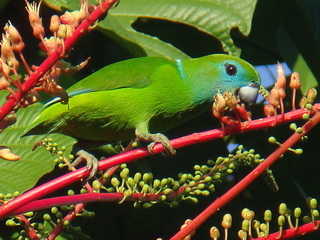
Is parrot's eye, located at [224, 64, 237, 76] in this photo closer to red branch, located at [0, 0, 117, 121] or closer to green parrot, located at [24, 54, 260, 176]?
green parrot, located at [24, 54, 260, 176]

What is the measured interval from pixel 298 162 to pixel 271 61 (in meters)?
0.45

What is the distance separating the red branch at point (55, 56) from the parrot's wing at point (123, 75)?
1.10 m

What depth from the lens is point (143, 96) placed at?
222 cm

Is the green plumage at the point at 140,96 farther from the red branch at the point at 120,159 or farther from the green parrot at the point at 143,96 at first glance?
the red branch at the point at 120,159

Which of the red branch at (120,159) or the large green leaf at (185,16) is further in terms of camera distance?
the large green leaf at (185,16)

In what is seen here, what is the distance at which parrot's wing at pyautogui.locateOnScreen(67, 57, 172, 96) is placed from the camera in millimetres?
2117

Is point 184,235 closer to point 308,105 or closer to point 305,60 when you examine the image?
point 308,105

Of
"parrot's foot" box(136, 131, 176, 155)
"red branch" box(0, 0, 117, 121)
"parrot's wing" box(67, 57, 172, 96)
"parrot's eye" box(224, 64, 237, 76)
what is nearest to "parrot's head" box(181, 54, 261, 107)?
"parrot's eye" box(224, 64, 237, 76)

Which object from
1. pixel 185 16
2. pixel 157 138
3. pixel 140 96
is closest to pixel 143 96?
pixel 140 96

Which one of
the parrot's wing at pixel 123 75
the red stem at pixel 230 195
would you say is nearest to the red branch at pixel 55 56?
the red stem at pixel 230 195

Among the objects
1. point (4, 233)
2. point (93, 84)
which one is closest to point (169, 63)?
point (93, 84)

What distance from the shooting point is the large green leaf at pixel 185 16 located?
7.14ft

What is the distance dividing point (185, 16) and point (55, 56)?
1407mm

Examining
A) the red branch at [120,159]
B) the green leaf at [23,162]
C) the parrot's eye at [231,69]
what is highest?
Result: the red branch at [120,159]
